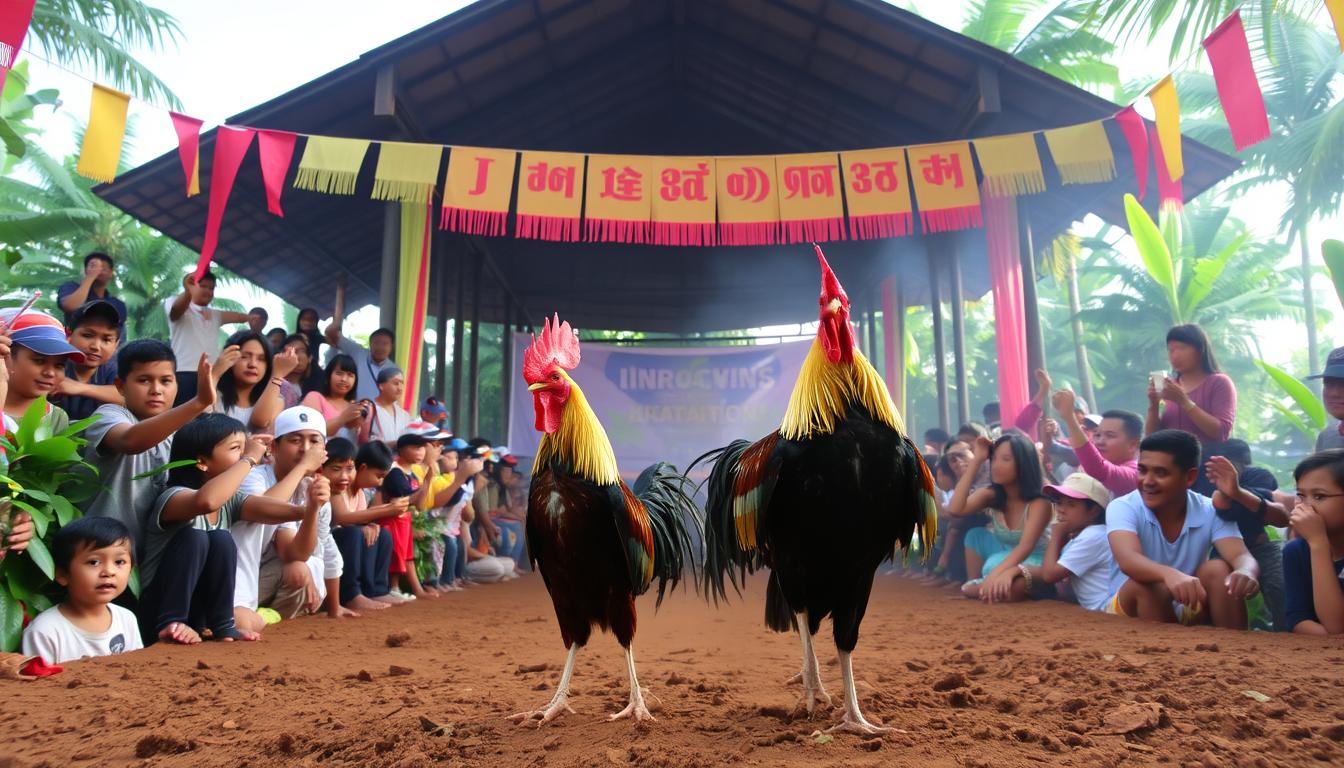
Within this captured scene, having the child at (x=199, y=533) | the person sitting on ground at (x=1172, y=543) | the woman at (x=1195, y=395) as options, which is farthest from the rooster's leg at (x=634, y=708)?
the woman at (x=1195, y=395)

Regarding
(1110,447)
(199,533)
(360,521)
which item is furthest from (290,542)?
(1110,447)

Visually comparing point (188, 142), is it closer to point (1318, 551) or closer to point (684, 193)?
point (684, 193)

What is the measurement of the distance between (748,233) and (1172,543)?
5015 mm

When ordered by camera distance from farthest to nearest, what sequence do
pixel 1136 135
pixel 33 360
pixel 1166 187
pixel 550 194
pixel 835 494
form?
pixel 550 194 < pixel 1136 135 < pixel 1166 187 < pixel 33 360 < pixel 835 494

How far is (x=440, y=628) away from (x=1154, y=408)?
486cm

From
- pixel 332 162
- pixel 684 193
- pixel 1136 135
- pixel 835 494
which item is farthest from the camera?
pixel 684 193

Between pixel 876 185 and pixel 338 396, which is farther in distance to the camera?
pixel 876 185

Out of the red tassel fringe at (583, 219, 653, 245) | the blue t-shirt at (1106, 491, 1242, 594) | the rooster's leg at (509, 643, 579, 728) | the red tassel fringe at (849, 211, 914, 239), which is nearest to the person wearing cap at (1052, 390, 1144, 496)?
the blue t-shirt at (1106, 491, 1242, 594)

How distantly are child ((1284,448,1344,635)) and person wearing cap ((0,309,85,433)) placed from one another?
571cm

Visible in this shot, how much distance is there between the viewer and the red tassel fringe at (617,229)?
7.93 metres

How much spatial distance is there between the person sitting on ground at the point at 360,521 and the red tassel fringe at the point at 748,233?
4264mm

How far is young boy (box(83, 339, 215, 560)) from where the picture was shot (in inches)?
142

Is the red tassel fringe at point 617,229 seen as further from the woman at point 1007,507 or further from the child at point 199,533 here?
the child at point 199,533

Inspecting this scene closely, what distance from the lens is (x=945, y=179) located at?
7.69 m
